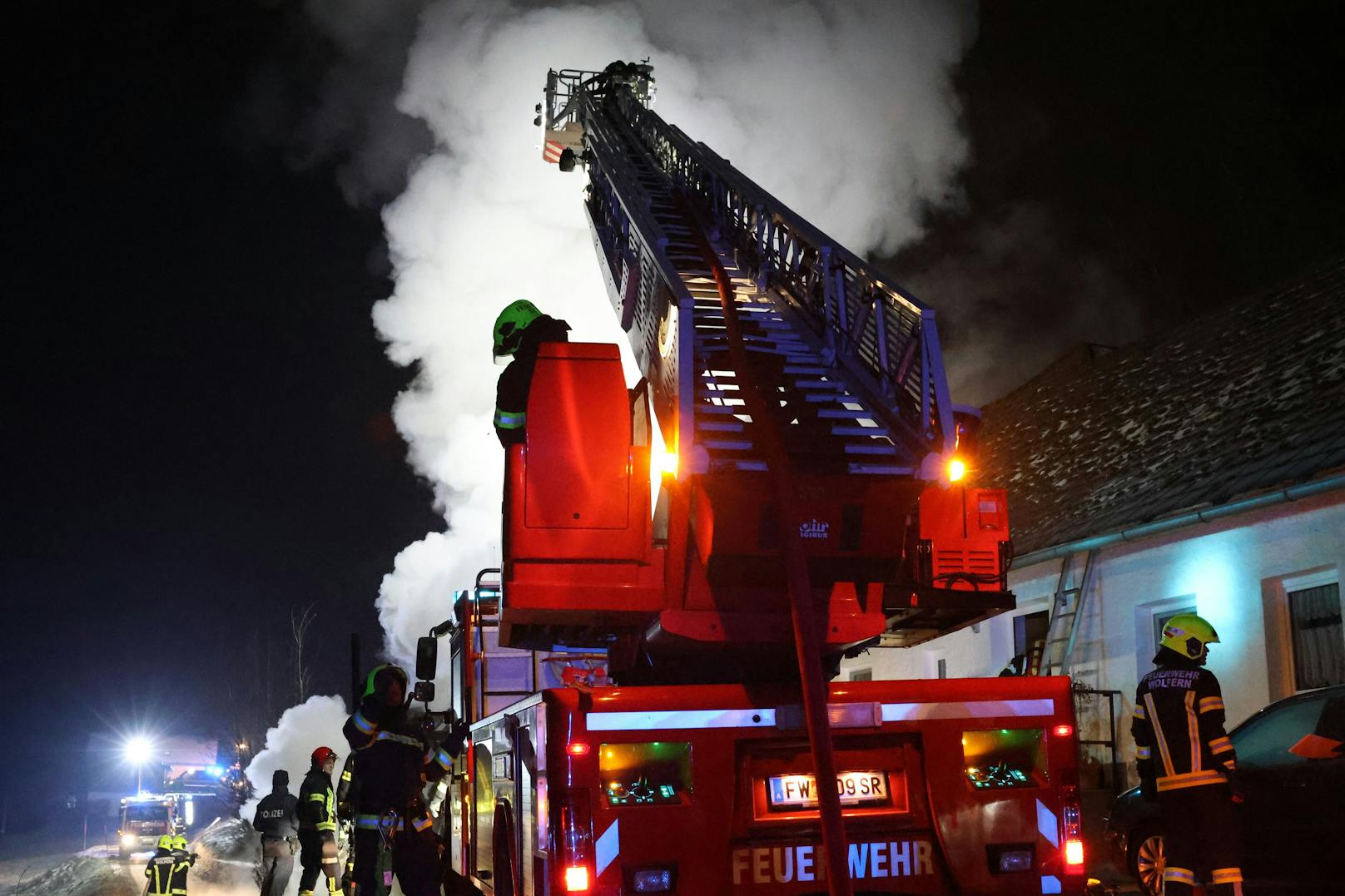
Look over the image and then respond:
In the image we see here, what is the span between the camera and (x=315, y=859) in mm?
10328

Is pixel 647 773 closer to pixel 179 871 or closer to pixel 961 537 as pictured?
pixel 961 537

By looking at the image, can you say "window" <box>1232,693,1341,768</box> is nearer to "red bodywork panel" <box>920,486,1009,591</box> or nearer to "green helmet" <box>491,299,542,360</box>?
"red bodywork panel" <box>920,486,1009,591</box>

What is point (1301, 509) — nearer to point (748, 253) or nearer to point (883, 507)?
point (748, 253)

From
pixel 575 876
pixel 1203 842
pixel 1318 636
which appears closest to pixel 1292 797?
pixel 1203 842

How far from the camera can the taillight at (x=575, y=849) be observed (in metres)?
4.97

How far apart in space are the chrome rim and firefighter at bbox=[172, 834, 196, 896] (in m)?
7.67

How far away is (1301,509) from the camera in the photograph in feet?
36.8

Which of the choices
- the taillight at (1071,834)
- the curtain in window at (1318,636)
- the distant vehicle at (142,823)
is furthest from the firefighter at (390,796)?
the distant vehicle at (142,823)

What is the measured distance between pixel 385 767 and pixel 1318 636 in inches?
326


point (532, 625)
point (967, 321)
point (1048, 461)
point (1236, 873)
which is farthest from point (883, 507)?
point (967, 321)

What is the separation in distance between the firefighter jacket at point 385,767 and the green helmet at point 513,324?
2161 millimetres

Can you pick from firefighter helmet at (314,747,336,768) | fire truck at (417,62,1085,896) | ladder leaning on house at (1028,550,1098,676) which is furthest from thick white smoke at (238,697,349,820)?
fire truck at (417,62,1085,896)

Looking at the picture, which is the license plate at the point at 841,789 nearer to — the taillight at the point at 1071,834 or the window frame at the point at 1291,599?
the taillight at the point at 1071,834

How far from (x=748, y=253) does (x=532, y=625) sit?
4.68 metres
